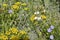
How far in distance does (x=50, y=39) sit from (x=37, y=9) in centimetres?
69

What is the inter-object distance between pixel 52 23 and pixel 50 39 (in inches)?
12.2

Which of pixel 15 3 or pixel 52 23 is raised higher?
pixel 15 3

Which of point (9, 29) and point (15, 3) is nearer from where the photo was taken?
point (9, 29)

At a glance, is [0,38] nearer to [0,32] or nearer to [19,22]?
[0,32]

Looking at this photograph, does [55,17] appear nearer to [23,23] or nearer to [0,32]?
[23,23]

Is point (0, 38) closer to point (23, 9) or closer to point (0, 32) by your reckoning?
point (0, 32)

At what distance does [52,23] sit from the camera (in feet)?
13.3

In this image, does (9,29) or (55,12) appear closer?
(9,29)

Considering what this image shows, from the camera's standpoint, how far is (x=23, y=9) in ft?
14.1

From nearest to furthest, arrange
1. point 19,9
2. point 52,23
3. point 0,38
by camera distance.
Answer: point 0,38, point 52,23, point 19,9

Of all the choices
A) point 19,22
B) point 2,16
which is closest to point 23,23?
point 19,22

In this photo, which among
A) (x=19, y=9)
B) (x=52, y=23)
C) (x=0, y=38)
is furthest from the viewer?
(x=19, y=9)

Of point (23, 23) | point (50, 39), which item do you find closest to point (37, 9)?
point (23, 23)

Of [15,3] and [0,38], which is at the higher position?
[15,3]
